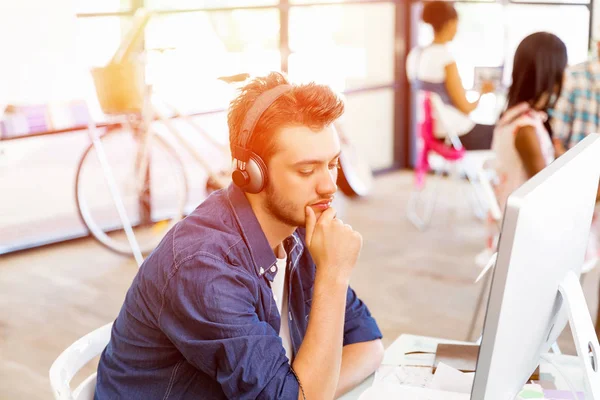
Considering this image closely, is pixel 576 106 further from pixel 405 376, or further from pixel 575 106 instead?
pixel 405 376

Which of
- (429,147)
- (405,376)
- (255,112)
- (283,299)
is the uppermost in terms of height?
(255,112)

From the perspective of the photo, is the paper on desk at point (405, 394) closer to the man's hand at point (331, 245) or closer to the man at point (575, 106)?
the man's hand at point (331, 245)

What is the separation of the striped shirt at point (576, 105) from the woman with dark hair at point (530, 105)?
0.36 metres

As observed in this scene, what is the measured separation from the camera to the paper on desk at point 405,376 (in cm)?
146

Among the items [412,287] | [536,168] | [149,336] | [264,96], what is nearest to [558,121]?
[536,168]

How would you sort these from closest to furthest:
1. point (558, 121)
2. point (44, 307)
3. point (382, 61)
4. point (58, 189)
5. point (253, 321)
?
point (253, 321)
point (558, 121)
point (44, 307)
point (58, 189)
point (382, 61)

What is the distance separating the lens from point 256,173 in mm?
1408

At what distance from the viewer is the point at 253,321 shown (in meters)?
1.28

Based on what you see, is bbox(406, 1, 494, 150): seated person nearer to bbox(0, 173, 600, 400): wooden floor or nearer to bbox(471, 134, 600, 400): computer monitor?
bbox(0, 173, 600, 400): wooden floor

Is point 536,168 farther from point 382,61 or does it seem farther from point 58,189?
point 382,61

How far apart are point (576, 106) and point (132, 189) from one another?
2.50 m

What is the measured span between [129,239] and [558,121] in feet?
7.38

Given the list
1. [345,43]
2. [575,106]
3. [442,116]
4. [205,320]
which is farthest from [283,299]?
[345,43]

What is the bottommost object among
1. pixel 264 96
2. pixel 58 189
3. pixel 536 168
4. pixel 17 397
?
pixel 17 397
